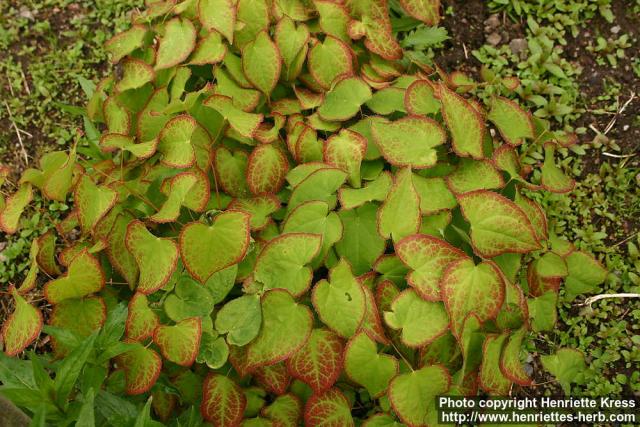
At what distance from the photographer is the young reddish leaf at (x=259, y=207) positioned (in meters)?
1.52

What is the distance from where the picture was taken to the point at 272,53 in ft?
5.48

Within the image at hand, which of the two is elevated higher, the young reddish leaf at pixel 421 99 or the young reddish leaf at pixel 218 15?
the young reddish leaf at pixel 218 15

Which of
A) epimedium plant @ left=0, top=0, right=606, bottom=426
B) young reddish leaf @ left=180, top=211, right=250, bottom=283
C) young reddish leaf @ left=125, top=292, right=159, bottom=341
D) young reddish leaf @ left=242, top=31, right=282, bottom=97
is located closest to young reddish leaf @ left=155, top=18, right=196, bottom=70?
epimedium plant @ left=0, top=0, right=606, bottom=426

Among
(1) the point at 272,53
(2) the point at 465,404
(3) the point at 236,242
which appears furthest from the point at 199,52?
(2) the point at 465,404

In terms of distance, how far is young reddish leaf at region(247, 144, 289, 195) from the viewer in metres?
1.56

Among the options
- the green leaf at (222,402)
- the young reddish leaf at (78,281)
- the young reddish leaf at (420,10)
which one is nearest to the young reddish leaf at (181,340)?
the green leaf at (222,402)

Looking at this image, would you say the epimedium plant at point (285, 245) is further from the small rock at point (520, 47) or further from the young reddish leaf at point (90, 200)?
the small rock at point (520, 47)

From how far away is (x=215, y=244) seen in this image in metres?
1.36

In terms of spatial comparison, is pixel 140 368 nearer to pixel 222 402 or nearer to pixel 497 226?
pixel 222 402

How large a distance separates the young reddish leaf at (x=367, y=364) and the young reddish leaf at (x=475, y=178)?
0.47 metres

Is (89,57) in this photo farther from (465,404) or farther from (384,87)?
(465,404)

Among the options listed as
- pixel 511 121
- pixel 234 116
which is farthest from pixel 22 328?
pixel 511 121

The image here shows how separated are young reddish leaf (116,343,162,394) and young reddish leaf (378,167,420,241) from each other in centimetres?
63

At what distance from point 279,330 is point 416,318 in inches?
13.0
